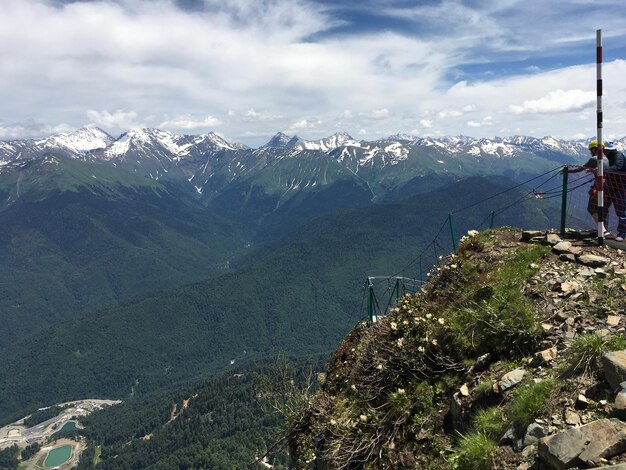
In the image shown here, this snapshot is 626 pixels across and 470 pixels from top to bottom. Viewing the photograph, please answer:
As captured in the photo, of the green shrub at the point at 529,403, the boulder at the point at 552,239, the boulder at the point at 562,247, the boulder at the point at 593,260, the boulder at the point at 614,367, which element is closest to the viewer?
the boulder at the point at 614,367

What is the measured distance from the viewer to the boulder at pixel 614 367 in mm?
5652

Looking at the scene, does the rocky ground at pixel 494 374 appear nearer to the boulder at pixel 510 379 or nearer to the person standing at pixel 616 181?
the boulder at pixel 510 379

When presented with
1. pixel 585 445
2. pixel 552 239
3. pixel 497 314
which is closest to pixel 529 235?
pixel 552 239

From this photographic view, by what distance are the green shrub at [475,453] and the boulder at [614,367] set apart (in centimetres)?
175

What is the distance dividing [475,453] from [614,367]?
217cm

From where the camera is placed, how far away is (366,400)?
9258mm

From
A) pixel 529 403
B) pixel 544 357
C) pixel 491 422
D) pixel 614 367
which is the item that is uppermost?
pixel 614 367

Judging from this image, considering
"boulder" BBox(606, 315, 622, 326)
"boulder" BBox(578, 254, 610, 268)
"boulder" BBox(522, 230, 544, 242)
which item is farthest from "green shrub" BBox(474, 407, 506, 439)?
"boulder" BBox(522, 230, 544, 242)

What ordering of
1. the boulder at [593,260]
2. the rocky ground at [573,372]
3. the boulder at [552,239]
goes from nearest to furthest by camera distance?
the rocky ground at [573,372], the boulder at [593,260], the boulder at [552,239]

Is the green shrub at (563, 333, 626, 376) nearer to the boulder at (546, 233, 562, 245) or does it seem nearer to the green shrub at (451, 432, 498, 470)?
the green shrub at (451, 432, 498, 470)

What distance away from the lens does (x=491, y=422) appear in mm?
6555

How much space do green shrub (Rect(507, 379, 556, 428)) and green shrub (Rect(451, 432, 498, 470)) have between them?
49cm

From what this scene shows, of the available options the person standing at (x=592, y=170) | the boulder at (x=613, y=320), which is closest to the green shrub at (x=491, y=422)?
the boulder at (x=613, y=320)

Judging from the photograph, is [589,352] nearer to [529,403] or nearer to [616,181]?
[529,403]
